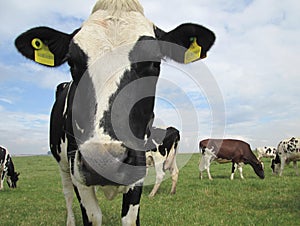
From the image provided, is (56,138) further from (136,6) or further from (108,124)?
(108,124)

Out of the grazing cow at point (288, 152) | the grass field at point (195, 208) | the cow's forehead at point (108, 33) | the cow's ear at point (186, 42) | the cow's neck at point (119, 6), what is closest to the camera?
the cow's forehead at point (108, 33)

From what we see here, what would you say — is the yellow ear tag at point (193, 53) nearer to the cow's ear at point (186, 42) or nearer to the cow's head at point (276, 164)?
the cow's ear at point (186, 42)

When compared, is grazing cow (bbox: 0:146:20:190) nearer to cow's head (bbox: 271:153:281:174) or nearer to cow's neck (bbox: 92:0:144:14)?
cow's neck (bbox: 92:0:144:14)

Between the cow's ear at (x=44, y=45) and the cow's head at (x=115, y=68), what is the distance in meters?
0.01

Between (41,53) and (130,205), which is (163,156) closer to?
(130,205)

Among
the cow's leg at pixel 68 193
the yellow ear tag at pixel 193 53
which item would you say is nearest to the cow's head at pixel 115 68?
the yellow ear tag at pixel 193 53

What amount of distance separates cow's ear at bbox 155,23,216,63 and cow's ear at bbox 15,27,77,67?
3.74ft

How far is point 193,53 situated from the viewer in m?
4.17

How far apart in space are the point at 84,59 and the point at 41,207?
7378mm

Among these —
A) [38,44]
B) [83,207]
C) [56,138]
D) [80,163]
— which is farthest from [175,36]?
[56,138]

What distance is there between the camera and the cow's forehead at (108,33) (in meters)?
3.13

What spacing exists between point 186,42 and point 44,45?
175 cm

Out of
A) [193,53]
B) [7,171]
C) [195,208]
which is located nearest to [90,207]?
[193,53]

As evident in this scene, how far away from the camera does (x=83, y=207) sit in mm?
3936
